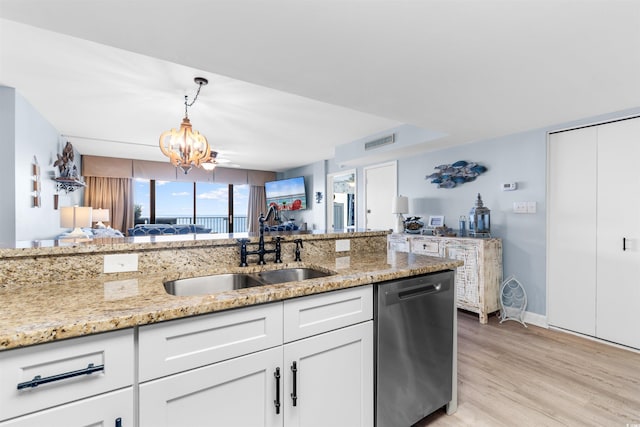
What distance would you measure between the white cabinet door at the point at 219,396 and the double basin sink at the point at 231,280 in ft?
1.52

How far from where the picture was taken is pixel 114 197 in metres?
6.50

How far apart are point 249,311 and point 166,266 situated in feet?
2.20

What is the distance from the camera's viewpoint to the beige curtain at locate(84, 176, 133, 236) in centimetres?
627

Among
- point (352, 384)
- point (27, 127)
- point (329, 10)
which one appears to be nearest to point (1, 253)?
point (352, 384)

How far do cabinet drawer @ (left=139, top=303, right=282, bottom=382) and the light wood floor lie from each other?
1.28 meters

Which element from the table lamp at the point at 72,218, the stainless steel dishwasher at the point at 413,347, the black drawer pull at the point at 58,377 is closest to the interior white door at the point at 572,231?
the stainless steel dishwasher at the point at 413,347

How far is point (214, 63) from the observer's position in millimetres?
1854

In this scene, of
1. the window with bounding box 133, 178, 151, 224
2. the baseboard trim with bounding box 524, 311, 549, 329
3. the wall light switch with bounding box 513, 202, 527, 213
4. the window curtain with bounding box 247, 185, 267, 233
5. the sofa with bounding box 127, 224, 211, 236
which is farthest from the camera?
the window curtain with bounding box 247, 185, 267, 233

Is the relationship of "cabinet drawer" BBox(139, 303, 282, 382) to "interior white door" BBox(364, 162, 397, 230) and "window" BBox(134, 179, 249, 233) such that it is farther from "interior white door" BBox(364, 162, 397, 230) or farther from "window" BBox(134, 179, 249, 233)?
"window" BBox(134, 179, 249, 233)

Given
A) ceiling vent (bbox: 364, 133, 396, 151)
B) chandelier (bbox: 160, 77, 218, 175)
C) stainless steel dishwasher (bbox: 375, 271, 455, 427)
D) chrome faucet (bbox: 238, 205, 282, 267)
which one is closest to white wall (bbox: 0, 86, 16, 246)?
chandelier (bbox: 160, 77, 218, 175)

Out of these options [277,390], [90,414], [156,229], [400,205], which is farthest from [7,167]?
[400,205]

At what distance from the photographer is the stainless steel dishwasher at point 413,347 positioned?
4.84 ft

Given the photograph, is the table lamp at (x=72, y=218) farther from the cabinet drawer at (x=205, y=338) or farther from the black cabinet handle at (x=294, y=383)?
the black cabinet handle at (x=294, y=383)

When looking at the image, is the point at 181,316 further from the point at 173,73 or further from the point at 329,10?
the point at 173,73
